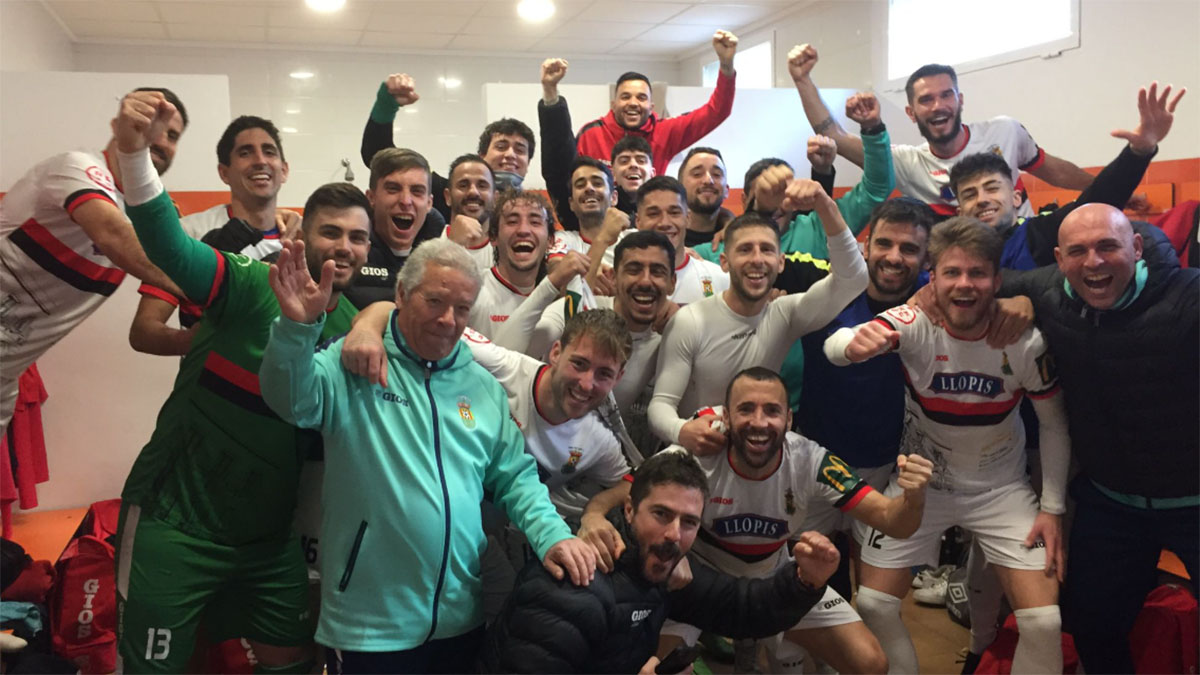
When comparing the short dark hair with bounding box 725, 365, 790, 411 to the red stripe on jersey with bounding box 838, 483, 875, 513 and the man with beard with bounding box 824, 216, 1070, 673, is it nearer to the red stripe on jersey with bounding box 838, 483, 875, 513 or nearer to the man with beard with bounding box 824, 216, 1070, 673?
the man with beard with bounding box 824, 216, 1070, 673

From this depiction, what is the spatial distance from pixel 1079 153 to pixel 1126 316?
12.6ft

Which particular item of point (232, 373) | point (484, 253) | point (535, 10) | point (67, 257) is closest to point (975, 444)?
point (484, 253)

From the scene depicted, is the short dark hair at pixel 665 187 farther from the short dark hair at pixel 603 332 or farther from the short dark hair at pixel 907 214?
the short dark hair at pixel 603 332

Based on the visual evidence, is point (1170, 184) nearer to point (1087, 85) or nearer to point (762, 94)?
point (1087, 85)

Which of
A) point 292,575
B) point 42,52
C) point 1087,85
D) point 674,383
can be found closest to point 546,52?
Result: point 42,52

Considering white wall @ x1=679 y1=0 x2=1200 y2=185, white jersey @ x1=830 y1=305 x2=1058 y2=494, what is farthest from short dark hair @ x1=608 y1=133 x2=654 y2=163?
white wall @ x1=679 y1=0 x2=1200 y2=185

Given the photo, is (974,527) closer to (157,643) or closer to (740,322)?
(740,322)

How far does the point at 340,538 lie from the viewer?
2.23 m

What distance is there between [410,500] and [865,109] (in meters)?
2.72

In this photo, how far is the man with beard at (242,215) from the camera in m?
2.82

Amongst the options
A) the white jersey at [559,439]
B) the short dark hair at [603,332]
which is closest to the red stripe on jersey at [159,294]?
the white jersey at [559,439]

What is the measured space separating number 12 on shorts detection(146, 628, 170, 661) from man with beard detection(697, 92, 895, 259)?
265cm

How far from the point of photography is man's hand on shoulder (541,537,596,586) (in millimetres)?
2211

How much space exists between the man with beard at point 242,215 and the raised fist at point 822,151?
2224 millimetres
